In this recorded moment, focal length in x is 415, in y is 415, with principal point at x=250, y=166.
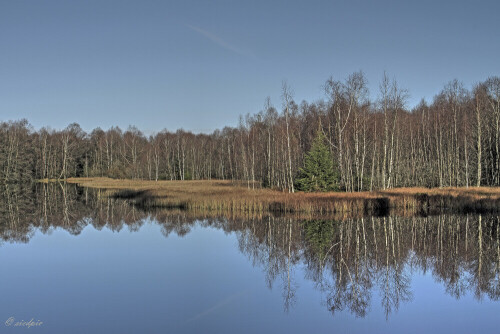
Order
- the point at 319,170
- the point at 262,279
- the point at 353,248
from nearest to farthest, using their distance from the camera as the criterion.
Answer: the point at 262,279, the point at 353,248, the point at 319,170

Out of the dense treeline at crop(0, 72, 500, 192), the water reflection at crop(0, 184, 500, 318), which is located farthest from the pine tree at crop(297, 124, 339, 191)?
the water reflection at crop(0, 184, 500, 318)

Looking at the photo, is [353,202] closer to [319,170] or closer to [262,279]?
[319,170]

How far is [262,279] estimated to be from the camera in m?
12.4

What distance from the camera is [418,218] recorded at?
23.2 metres

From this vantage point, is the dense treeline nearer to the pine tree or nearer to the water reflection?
the pine tree

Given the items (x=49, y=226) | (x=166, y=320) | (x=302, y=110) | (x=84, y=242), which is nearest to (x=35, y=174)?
(x=302, y=110)

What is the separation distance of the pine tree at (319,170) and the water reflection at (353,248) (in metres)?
9.21

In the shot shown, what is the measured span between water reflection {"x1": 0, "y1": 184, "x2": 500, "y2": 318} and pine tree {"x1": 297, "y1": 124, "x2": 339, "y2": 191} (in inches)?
363

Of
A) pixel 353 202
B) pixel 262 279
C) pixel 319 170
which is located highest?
pixel 319 170

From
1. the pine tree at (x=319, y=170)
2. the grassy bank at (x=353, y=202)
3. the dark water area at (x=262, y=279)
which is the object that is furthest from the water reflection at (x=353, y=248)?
the pine tree at (x=319, y=170)

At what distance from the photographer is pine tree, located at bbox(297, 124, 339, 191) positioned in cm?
3197

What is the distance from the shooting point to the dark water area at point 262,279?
349 inches

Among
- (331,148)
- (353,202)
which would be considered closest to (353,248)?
(353,202)

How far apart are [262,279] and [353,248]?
15.1ft
